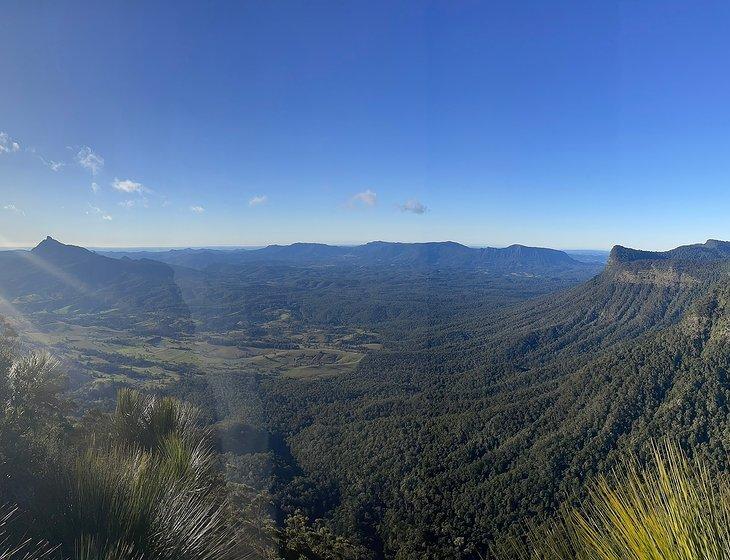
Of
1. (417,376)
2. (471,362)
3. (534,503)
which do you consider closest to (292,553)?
(534,503)

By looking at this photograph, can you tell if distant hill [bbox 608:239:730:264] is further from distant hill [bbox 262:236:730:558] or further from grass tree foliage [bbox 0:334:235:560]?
grass tree foliage [bbox 0:334:235:560]

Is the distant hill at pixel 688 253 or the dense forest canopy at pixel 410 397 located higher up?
the distant hill at pixel 688 253

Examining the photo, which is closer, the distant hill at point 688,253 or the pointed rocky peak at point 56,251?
the distant hill at point 688,253

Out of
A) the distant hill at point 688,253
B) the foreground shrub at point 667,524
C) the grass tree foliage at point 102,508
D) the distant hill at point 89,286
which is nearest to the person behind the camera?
the foreground shrub at point 667,524

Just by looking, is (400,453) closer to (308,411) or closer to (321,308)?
(308,411)

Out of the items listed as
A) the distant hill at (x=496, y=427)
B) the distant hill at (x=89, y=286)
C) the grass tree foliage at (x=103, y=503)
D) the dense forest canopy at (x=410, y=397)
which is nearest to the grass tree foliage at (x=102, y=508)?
the grass tree foliage at (x=103, y=503)

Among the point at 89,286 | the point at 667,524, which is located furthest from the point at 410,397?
the point at 89,286

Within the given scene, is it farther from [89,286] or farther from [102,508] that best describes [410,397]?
[89,286]

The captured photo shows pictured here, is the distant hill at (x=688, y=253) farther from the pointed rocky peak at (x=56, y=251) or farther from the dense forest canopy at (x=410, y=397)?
the pointed rocky peak at (x=56, y=251)

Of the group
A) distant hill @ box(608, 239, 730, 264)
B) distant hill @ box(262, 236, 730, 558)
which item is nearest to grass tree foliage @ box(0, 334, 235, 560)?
distant hill @ box(262, 236, 730, 558)
